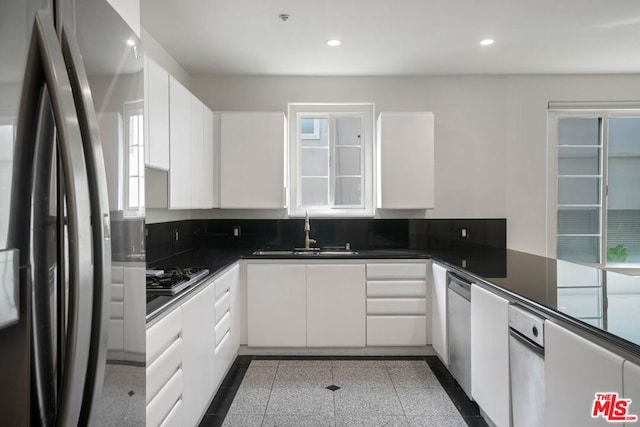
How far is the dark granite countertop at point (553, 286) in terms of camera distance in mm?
1280

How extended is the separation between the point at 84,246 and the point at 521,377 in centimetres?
182

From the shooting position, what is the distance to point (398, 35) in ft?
9.44

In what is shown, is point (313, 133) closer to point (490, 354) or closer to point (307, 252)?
point (307, 252)

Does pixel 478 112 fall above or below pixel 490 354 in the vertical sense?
above

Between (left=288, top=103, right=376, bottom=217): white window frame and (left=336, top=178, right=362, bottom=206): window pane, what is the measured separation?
54 mm

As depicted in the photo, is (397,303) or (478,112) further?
(478,112)

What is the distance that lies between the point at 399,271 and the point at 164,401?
210cm

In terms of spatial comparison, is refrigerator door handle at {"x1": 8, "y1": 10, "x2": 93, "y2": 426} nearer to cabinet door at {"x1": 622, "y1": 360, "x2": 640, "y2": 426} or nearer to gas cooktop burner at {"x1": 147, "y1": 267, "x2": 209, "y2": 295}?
gas cooktop burner at {"x1": 147, "y1": 267, "x2": 209, "y2": 295}

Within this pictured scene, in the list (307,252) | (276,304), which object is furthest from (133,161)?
(307,252)

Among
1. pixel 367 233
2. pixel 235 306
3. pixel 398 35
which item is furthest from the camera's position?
pixel 367 233

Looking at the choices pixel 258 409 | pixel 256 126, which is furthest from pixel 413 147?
pixel 258 409

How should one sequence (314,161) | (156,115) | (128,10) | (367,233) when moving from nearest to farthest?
(128,10), (156,115), (367,233), (314,161)

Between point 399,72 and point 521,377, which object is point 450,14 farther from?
point 521,377

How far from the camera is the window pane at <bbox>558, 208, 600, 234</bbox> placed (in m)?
3.87
